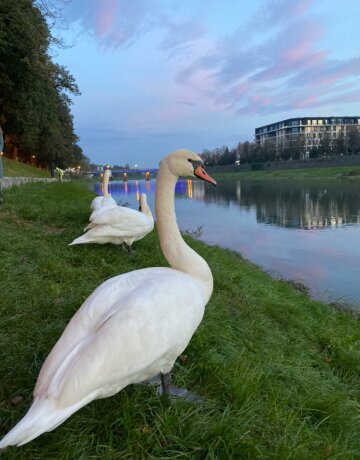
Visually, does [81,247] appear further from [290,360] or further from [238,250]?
[238,250]

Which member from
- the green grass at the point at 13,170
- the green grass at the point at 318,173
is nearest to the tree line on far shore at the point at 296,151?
the green grass at the point at 318,173

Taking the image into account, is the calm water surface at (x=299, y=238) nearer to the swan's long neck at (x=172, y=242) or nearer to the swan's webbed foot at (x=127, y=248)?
the swan's webbed foot at (x=127, y=248)

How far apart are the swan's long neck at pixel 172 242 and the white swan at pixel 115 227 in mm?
3125

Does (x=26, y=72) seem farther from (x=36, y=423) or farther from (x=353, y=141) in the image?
(x=353, y=141)

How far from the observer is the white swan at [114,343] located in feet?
6.18

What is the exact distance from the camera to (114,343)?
209 cm

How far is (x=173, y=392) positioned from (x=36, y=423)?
1.14 m

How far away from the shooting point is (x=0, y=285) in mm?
4195

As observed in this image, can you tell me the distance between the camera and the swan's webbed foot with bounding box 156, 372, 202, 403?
260 centimetres

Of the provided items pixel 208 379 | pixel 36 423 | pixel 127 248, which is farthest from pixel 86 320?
pixel 127 248

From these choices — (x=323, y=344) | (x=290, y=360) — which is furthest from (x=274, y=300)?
(x=290, y=360)

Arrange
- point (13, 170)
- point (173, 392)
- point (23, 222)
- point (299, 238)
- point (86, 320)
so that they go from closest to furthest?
point (86, 320)
point (173, 392)
point (23, 222)
point (299, 238)
point (13, 170)

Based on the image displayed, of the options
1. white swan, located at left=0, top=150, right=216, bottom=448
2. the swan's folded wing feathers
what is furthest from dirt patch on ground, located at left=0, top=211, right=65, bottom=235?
white swan, located at left=0, top=150, right=216, bottom=448

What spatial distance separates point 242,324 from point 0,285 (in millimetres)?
2695
